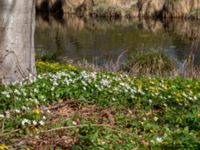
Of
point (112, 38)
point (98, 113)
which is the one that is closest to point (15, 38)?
point (98, 113)

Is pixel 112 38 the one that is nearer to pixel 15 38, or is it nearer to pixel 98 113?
pixel 15 38

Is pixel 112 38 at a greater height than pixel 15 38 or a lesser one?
lesser

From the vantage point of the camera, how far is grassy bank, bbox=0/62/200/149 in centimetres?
519

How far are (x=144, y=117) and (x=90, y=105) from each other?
32.0 inches

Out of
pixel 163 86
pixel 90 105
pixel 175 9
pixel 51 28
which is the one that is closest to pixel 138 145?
pixel 90 105

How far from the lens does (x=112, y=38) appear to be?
27.8 meters

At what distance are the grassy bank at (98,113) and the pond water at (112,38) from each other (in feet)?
28.2

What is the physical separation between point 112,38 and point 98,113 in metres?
21.6

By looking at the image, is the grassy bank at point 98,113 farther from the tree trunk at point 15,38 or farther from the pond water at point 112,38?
the pond water at point 112,38

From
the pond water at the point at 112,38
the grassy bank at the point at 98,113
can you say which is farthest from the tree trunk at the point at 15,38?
the pond water at the point at 112,38

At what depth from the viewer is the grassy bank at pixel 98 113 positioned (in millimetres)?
5191

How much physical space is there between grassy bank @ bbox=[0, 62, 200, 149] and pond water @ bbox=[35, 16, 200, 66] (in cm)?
861

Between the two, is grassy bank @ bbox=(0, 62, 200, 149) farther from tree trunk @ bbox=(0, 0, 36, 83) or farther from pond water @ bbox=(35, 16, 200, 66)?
pond water @ bbox=(35, 16, 200, 66)

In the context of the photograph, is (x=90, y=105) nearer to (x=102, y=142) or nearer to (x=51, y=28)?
(x=102, y=142)
